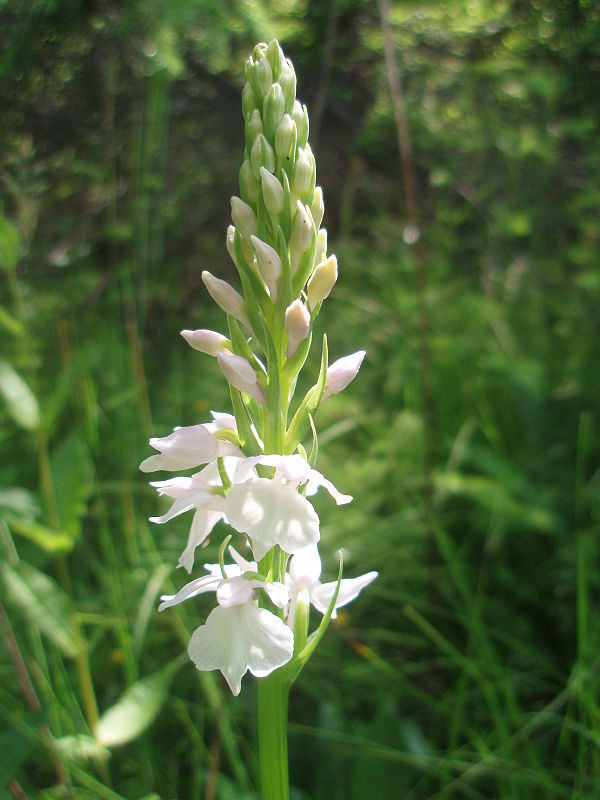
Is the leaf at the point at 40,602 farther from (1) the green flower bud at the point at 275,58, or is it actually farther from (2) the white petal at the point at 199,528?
(1) the green flower bud at the point at 275,58

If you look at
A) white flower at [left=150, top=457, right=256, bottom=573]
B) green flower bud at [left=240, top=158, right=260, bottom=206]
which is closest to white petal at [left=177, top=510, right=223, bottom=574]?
white flower at [left=150, top=457, right=256, bottom=573]

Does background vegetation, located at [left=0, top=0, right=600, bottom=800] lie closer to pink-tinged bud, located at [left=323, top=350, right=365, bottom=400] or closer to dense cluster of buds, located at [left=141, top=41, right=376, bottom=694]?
dense cluster of buds, located at [left=141, top=41, right=376, bottom=694]

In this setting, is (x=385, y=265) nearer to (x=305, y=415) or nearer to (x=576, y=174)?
(x=576, y=174)

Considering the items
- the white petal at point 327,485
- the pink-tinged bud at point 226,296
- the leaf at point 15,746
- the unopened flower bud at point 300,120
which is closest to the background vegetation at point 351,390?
the leaf at point 15,746

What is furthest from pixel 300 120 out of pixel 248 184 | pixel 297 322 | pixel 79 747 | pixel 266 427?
pixel 79 747

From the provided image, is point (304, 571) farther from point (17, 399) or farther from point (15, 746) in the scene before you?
point (17, 399)
